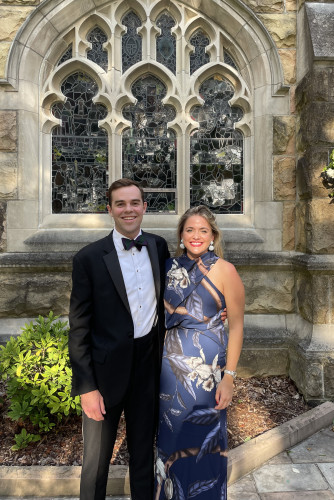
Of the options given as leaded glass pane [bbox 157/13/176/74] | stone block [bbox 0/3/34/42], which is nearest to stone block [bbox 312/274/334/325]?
leaded glass pane [bbox 157/13/176/74]

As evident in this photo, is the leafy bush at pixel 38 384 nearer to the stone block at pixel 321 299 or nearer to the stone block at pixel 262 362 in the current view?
the stone block at pixel 262 362

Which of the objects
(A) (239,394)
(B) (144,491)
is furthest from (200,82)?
(B) (144,491)

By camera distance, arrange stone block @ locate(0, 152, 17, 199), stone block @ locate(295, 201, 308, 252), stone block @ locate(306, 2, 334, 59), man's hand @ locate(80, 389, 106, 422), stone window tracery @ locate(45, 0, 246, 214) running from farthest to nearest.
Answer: stone window tracery @ locate(45, 0, 246, 214) → stone block @ locate(0, 152, 17, 199) → stone block @ locate(295, 201, 308, 252) → stone block @ locate(306, 2, 334, 59) → man's hand @ locate(80, 389, 106, 422)

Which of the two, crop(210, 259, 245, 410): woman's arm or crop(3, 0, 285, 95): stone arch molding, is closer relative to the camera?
crop(210, 259, 245, 410): woman's arm

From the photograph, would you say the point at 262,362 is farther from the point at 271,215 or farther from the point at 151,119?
the point at 151,119

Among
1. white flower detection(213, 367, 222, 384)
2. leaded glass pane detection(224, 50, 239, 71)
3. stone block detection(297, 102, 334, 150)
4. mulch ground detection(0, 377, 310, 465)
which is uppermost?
leaded glass pane detection(224, 50, 239, 71)

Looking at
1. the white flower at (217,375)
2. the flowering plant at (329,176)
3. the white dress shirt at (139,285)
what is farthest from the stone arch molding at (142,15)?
the white flower at (217,375)

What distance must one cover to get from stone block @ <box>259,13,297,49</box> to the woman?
302 centimetres

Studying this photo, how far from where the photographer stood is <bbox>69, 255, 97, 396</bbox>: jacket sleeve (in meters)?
1.76

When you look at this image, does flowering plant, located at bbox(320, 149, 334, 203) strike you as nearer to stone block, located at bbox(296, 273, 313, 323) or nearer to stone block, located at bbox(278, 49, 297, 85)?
stone block, located at bbox(296, 273, 313, 323)

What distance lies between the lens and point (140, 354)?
6.04ft

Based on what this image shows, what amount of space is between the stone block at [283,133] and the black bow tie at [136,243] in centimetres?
267

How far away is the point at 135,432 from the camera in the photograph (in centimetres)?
190

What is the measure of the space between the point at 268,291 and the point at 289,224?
75 centimetres
